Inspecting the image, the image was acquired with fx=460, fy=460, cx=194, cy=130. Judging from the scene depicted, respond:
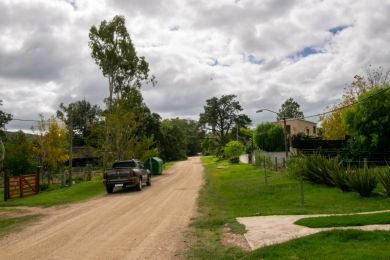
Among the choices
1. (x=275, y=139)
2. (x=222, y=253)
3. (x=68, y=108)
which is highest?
(x=68, y=108)

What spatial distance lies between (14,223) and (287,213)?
874 cm

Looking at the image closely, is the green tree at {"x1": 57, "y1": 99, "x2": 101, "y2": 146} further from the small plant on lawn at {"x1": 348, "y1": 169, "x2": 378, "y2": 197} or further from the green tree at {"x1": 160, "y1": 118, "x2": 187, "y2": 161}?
the small plant on lawn at {"x1": 348, "y1": 169, "x2": 378, "y2": 197}

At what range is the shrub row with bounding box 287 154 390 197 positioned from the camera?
1628cm

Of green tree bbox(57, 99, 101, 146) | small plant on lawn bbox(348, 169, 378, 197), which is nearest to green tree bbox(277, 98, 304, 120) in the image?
green tree bbox(57, 99, 101, 146)

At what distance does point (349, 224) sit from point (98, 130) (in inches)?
1234

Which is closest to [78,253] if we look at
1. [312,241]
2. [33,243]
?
[33,243]

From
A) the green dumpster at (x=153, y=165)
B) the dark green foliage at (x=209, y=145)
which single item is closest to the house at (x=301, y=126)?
the green dumpster at (x=153, y=165)

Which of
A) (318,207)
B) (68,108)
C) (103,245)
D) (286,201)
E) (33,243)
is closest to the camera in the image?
(103,245)

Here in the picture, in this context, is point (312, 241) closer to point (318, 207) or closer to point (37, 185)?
point (318, 207)

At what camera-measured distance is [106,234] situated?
11.5 metres

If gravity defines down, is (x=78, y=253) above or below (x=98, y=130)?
below

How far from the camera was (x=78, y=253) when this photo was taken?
920 centimetres

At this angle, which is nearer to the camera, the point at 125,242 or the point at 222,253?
the point at 222,253

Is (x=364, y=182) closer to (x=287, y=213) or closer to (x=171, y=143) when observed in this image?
(x=287, y=213)
